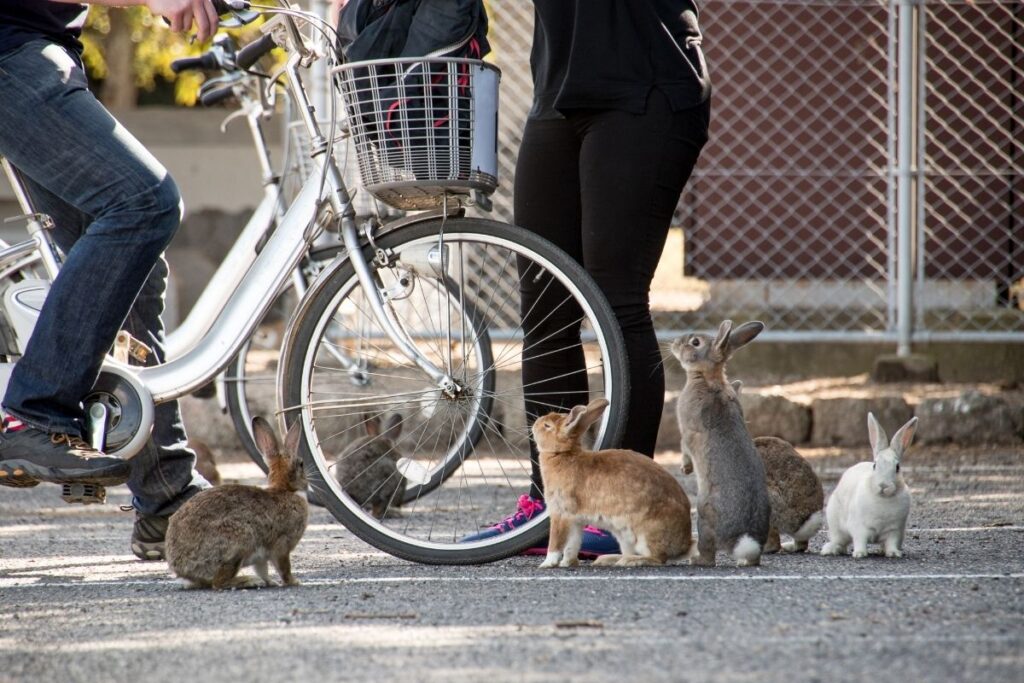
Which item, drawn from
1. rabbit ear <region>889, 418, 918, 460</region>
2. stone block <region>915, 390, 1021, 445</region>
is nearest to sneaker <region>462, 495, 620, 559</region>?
rabbit ear <region>889, 418, 918, 460</region>

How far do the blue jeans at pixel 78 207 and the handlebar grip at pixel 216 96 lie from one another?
1.81 meters

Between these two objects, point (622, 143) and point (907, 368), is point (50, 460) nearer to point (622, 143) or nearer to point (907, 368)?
point (622, 143)

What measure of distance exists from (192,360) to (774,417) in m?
3.48

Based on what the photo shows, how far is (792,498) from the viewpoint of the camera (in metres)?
3.83

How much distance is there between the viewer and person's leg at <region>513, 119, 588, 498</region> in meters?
3.86

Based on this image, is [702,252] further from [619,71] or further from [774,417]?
[619,71]

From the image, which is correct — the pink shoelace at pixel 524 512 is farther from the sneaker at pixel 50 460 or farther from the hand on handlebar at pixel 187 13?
the hand on handlebar at pixel 187 13

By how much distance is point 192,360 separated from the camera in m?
3.75

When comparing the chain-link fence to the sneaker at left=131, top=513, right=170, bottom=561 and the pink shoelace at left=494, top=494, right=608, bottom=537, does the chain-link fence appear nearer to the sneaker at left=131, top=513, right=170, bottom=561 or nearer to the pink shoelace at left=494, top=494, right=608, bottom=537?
the pink shoelace at left=494, top=494, right=608, bottom=537

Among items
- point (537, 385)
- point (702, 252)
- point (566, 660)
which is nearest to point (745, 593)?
point (566, 660)

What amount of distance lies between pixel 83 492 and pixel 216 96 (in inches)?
88.0

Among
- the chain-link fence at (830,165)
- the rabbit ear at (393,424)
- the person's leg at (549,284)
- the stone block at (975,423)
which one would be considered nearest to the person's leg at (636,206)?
the person's leg at (549,284)

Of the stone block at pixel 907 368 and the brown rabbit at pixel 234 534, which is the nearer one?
the brown rabbit at pixel 234 534

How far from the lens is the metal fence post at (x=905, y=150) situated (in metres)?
6.73
